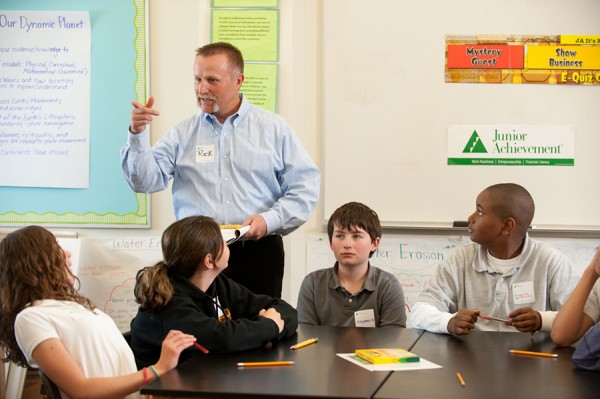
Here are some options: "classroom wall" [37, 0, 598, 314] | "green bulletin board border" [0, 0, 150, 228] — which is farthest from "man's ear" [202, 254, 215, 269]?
"green bulletin board border" [0, 0, 150, 228]

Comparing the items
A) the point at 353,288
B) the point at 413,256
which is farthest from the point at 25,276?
the point at 413,256

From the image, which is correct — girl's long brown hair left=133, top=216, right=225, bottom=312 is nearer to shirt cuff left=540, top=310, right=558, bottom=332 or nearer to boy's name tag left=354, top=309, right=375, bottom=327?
boy's name tag left=354, top=309, right=375, bottom=327

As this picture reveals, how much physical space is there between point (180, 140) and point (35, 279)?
1378mm

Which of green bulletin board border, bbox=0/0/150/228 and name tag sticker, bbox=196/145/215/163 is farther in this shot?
green bulletin board border, bbox=0/0/150/228

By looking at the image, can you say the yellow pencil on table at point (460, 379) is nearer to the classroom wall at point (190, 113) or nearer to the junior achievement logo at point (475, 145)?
the classroom wall at point (190, 113)

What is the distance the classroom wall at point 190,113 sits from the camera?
4340 millimetres

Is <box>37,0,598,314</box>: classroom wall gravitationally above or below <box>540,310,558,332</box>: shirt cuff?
above

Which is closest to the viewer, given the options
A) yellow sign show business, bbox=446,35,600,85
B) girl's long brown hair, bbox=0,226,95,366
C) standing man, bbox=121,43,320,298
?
girl's long brown hair, bbox=0,226,95,366

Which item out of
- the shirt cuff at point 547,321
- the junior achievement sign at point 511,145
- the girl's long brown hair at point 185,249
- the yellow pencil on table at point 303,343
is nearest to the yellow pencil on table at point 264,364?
the yellow pencil on table at point 303,343

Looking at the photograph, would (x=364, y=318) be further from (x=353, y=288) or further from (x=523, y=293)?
(x=523, y=293)

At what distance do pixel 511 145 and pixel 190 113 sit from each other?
185 centimetres

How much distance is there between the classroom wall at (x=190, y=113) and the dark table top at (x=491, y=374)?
6.33 feet

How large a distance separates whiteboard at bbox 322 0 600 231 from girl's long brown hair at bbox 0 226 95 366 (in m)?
2.33

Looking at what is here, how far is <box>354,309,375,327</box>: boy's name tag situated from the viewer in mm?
3045
